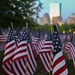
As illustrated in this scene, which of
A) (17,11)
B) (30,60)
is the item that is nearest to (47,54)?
(30,60)

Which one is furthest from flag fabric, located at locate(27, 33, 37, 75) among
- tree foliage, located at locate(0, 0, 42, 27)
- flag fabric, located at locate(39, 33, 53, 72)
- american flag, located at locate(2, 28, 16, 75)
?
tree foliage, located at locate(0, 0, 42, 27)

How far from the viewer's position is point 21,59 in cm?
1093

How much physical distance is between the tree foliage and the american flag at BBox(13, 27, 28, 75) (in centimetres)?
2977

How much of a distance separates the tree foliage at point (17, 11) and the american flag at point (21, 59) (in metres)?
29.8

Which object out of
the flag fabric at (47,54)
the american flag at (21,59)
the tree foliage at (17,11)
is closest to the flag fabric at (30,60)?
the american flag at (21,59)

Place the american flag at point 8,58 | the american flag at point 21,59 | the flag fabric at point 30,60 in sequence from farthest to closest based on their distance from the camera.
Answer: the flag fabric at point 30,60 < the american flag at point 8,58 < the american flag at point 21,59

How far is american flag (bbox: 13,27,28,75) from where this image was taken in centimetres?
1081

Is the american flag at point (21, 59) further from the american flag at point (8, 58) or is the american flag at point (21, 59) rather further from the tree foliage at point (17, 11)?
the tree foliage at point (17, 11)

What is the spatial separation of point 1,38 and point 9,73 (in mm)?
10118

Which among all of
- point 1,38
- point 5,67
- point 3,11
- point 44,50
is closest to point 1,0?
point 3,11

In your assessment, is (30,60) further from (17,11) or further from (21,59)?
(17,11)

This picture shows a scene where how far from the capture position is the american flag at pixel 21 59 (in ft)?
35.5

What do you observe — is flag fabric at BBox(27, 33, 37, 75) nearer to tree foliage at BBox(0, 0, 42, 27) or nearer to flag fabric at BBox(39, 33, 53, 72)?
flag fabric at BBox(39, 33, 53, 72)

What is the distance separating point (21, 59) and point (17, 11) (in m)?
32.3
